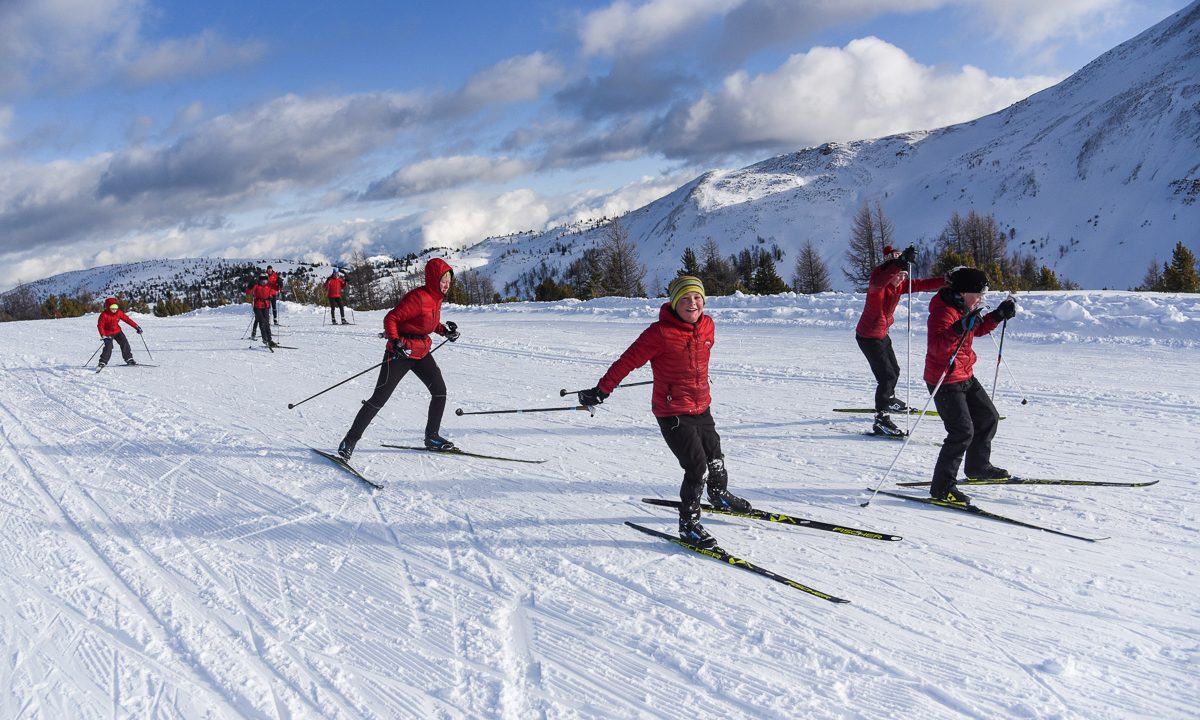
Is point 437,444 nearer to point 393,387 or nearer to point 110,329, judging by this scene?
point 393,387

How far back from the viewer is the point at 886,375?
7.10 m

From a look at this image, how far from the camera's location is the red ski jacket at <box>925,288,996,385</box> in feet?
16.7

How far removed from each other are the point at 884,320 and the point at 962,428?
2.33 meters

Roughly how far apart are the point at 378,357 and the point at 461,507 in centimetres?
956

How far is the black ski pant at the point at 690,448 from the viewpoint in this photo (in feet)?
14.6

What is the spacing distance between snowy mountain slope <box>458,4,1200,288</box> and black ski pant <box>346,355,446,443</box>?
117 m

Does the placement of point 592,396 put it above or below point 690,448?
above

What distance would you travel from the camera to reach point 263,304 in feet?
52.7

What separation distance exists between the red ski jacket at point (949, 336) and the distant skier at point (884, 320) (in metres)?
1.62

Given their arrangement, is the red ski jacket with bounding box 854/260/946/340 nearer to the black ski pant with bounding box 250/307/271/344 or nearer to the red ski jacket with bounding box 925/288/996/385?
the red ski jacket with bounding box 925/288/996/385

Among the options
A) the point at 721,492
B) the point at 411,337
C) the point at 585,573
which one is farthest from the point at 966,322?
the point at 411,337

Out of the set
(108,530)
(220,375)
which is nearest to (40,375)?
(220,375)

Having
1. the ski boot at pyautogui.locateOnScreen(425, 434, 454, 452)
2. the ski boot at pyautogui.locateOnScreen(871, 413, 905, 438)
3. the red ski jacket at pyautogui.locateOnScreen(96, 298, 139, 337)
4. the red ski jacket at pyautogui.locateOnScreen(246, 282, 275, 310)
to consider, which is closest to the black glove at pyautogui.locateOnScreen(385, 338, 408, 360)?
the ski boot at pyautogui.locateOnScreen(425, 434, 454, 452)

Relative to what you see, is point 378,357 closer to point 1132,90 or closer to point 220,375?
point 220,375
